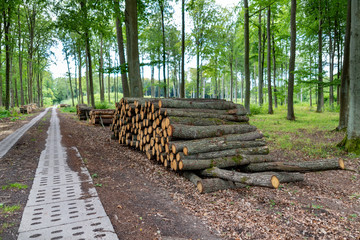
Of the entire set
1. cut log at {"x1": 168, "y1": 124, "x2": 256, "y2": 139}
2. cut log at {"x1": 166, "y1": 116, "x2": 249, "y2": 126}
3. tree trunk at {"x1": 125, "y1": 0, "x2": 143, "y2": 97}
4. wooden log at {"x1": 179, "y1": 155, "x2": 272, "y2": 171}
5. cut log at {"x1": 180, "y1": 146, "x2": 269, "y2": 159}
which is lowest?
wooden log at {"x1": 179, "y1": 155, "x2": 272, "y2": 171}

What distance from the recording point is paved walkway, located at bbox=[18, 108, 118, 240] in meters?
2.73

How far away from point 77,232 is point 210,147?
3254mm

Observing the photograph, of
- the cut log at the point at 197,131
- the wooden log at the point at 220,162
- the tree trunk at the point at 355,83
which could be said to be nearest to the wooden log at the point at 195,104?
the cut log at the point at 197,131

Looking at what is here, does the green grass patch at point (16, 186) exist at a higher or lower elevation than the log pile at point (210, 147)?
lower

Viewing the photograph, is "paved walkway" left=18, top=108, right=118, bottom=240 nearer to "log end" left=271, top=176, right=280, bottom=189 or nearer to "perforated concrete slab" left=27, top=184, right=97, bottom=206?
"perforated concrete slab" left=27, top=184, right=97, bottom=206

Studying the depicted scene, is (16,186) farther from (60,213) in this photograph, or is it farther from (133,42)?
(133,42)

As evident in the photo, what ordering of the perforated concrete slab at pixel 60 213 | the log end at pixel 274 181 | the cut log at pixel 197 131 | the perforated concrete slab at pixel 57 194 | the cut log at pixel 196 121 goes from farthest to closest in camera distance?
the cut log at pixel 196 121 → the cut log at pixel 197 131 → the log end at pixel 274 181 → the perforated concrete slab at pixel 57 194 → the perforated concrete slab at pixel 60 213

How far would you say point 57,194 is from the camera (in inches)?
153

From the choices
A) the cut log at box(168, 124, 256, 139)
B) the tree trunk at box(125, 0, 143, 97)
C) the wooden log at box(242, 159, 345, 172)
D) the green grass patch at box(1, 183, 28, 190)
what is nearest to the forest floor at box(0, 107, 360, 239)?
the green grass patch at box(1, 183, 28, 190)

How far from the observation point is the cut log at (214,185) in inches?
167

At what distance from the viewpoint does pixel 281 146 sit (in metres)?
8.26

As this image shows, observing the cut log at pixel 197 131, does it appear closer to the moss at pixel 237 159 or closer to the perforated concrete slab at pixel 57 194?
the moss at pixel 237 159

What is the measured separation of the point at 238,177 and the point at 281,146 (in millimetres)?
4786

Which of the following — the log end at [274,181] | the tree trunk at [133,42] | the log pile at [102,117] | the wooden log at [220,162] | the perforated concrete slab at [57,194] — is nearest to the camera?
the perforated concrete slab at [57,194]
